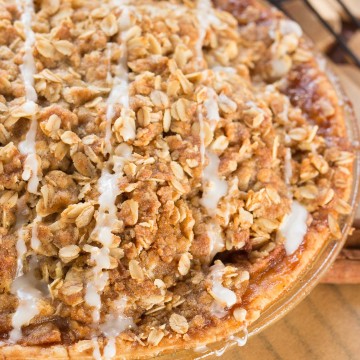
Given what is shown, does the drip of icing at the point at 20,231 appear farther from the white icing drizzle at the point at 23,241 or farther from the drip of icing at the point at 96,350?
the drip of icing at the point at 96,350

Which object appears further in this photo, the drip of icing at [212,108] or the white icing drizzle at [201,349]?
the drip of icing at [212,108]

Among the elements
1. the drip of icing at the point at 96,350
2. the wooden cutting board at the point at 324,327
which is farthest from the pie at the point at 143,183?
the wooden cutting board at the point at 324,327

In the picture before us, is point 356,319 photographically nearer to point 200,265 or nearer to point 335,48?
point 200,265

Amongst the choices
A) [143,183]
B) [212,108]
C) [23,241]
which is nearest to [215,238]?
[143,183]

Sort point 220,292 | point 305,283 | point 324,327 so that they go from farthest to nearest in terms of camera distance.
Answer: point 324,327, point 305,283, point 220,292

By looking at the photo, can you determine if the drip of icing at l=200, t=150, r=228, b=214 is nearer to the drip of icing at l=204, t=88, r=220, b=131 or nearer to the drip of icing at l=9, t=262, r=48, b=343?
the drip of icing at l=204, t=88, r=220, b=131

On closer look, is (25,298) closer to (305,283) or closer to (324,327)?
(305,283)
